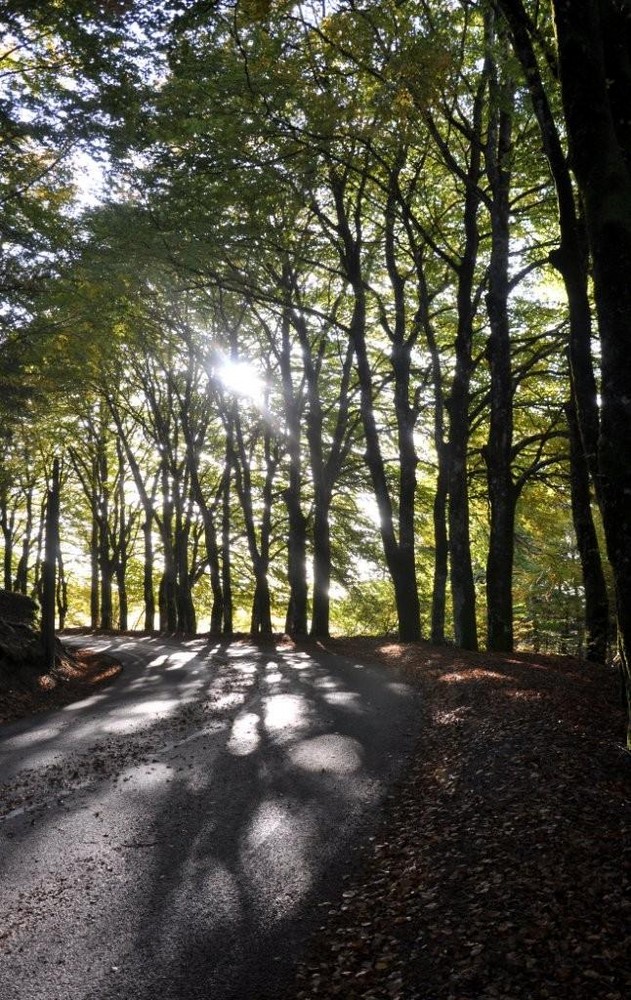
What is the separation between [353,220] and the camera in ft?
66.0

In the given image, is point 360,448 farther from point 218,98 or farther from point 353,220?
point 218,98

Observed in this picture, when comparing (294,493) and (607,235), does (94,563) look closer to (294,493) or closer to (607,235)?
(294,493)

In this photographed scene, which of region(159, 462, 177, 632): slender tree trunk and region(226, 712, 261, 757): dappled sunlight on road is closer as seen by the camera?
region(226, 712, 261, 757): dappled sunlight on road

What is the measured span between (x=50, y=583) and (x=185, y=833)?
41.1ft

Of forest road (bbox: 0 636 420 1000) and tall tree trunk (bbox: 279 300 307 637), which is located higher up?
tall tree trunk (bbox: 279 300 307 637)

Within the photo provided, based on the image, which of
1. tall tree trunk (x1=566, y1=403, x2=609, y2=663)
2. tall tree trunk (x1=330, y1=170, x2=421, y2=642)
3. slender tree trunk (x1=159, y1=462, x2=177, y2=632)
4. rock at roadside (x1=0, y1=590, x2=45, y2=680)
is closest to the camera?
tall tree trunk (x1=566, y1=403, x2=609, y2=663)

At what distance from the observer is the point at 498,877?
5.04 m

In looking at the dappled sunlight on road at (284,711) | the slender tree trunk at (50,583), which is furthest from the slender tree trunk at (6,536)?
the dappled sunlight on road at (284,711)

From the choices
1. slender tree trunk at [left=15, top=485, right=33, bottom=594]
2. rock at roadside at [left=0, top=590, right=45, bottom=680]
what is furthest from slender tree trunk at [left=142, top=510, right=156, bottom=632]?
rock at roadside at [left=0, top=590, right=45, bottom=680]

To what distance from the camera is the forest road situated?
474cm

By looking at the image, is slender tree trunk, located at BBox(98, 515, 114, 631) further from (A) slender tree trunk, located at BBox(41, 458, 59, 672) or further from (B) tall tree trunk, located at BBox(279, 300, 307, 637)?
(A) slender tree trunk, located at BBox(41, 458, 59, 672)

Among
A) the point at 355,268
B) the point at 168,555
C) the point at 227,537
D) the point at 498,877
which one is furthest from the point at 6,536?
the point at 498,877

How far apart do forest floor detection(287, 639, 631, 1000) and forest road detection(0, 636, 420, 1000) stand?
36 centimetres

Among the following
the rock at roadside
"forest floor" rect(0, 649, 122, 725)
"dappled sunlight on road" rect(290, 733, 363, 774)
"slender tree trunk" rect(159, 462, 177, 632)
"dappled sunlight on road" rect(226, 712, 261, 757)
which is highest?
"slender tree trunk" rect(159, 462, 177, 632)
